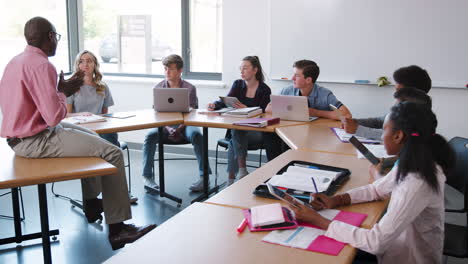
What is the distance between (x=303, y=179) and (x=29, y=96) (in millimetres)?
1581

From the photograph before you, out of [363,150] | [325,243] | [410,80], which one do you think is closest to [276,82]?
[410,80]

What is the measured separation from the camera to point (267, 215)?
5.36ft

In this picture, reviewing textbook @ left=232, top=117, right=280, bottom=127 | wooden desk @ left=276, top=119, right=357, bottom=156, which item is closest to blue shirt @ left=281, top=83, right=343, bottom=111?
wooden desk @ left=276, top=119, right=357, bottom=156

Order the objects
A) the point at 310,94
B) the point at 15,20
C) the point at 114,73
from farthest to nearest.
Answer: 1. the point at 114,73
2. the point at 15,20
3. the point at 310,94

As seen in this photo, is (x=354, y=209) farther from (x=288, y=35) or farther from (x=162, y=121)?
(x=288, y=35)

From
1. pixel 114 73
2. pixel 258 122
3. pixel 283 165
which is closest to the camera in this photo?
pixel 283 165

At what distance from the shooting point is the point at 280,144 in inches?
159

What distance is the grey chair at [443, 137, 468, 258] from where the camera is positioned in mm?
2082

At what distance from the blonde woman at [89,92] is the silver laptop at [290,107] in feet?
4.83

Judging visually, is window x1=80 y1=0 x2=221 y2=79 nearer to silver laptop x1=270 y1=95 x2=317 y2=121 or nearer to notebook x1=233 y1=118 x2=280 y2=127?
silver laptop x1=270 y1=95 x2=317 y2=121

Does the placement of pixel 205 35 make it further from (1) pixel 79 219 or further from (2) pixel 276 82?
(1) pixel 79 219

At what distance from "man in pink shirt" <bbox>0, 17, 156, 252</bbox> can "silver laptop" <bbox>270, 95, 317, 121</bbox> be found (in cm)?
145

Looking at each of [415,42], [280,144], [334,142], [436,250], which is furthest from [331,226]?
[415,42]

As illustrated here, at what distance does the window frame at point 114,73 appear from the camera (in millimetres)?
5496
